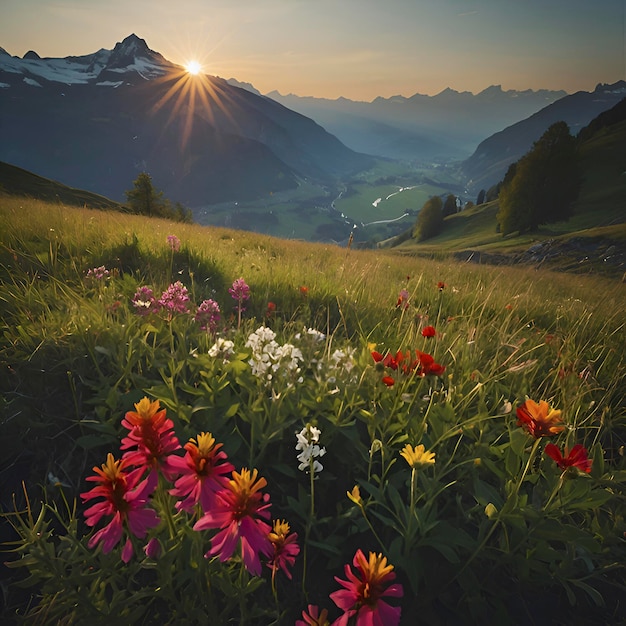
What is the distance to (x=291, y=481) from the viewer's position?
1925mm

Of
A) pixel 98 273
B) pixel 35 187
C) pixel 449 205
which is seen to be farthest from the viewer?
pixel 449 205

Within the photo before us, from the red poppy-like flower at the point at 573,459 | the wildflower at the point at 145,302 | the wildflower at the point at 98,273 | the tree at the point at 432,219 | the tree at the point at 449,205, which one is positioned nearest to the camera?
the red poppy-like flower at the point at 573,459

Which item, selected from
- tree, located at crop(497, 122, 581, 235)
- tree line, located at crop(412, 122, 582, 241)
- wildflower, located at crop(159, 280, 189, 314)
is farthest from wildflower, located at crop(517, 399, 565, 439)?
tree, located at crop(497, 122, 581, 235)

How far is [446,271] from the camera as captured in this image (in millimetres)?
8031

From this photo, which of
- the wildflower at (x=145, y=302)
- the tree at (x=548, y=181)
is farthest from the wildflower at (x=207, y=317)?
the tree at (x=548, y=181)

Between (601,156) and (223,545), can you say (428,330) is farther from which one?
(601,156)

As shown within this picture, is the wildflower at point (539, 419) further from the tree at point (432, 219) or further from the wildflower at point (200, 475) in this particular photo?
the tree at point (432, 219)

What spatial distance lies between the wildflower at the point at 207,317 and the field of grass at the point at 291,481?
0.05 meters

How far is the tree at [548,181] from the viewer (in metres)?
43.7

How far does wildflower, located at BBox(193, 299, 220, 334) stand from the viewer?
2662 mm

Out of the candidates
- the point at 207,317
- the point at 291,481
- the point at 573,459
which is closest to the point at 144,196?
the point at 207,317

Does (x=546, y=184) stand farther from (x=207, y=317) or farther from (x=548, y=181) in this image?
(x=207, y=317)

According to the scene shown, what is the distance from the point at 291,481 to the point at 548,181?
5338 centimetres

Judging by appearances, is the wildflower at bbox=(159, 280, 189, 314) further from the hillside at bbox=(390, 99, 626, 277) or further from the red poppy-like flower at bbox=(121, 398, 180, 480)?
the hillside at bbox=(390, 99, 626, 277)
